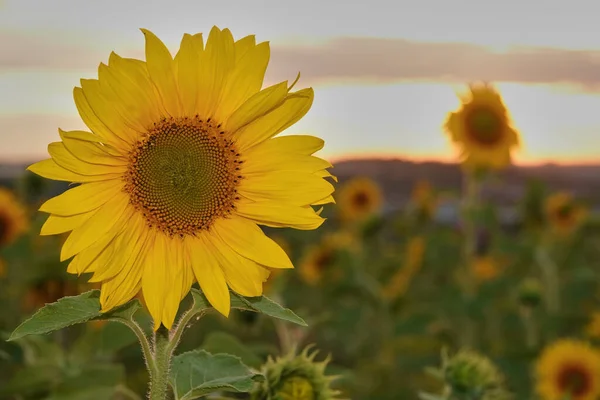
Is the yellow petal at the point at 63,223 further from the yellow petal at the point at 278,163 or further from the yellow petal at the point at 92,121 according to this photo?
the yellow petal at the point at 278,163

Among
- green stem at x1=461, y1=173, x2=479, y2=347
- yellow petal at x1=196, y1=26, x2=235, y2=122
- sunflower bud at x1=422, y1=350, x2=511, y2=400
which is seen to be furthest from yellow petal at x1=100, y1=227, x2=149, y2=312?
green stem at x1=461, y1=173, x2=479, y2=347

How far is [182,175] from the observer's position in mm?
1051

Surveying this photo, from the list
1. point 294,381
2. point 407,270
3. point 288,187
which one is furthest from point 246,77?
point 407,270

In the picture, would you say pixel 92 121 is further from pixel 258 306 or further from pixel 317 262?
pixel 317 262

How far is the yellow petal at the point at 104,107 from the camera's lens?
0.97m

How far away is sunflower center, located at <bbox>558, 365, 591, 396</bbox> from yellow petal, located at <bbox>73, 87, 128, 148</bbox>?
2.45m

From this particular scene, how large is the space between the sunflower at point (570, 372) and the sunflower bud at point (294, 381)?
2013 mm

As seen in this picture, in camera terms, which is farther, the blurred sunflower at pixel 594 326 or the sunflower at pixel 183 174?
the blurred sunflower at pixel 594 326

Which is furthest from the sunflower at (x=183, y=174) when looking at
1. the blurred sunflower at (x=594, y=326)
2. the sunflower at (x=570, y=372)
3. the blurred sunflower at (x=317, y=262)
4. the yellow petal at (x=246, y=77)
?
the blurred sunflower at (x=317, y=262)

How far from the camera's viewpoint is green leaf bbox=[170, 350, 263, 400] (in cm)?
100

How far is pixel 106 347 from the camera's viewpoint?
1.65 metres

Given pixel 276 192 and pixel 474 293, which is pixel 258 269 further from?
pixel 474 293

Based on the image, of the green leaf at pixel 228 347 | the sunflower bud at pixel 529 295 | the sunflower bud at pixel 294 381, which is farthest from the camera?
the sunflower bud at pixel 529 295

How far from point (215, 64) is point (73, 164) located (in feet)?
0.67
